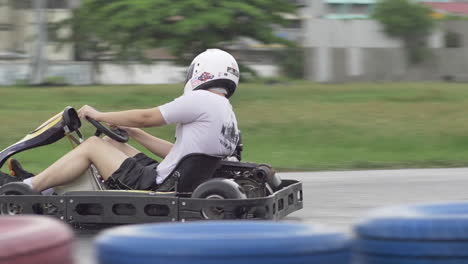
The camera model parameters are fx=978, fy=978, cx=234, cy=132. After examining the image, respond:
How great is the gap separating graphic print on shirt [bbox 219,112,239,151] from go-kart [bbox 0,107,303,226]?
124mm

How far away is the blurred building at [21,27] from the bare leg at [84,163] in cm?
3060

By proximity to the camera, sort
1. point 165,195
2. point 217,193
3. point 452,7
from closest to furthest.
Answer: point 217,193 → point 165,195 → point 452,7

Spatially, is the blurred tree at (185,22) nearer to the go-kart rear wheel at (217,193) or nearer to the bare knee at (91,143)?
the bare knee at (91,143)

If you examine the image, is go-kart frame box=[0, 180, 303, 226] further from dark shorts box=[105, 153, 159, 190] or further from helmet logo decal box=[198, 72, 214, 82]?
helmet logo decal box=[198, 72, 214, 82]

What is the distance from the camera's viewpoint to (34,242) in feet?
10.4

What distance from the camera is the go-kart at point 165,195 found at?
602 cm

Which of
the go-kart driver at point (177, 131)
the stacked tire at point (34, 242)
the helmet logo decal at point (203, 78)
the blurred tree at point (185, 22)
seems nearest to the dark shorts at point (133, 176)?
the go-kart driver at point (177, 131)

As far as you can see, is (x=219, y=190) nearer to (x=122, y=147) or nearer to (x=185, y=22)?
(x=122, y=147)

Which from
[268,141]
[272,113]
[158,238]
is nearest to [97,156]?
[158,238]

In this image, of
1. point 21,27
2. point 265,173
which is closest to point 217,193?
point 265,173

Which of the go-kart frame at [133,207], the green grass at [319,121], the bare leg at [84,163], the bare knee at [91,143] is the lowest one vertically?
the green grass at [319,121]

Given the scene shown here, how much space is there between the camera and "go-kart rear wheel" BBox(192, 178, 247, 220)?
19.7 feet

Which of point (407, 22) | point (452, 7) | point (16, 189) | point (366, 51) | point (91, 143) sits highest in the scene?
point (91, 143)

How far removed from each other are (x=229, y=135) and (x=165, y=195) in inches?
23.3
